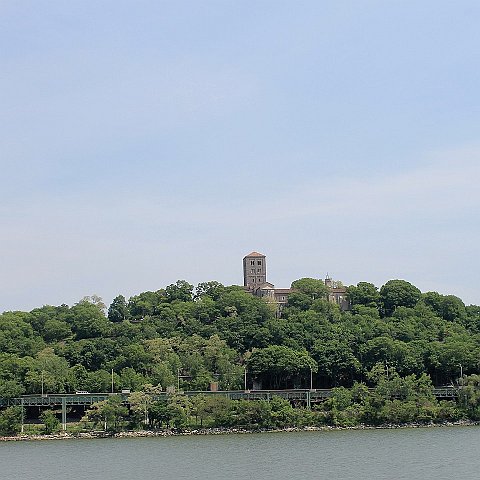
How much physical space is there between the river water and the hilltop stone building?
160 ft

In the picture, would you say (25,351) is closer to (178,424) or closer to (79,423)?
(79,423)

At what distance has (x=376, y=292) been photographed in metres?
102

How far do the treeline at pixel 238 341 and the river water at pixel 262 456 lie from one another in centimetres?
1379

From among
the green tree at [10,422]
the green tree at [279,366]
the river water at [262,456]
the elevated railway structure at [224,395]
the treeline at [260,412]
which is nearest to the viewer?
the river water at [262,456]

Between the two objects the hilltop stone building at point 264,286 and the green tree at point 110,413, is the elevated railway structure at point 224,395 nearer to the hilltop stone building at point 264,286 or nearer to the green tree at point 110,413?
the green tree at point 110,413

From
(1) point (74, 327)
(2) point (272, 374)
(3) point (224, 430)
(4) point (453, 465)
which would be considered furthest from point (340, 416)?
(1) point (74, 327)

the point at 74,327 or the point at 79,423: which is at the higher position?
the point at 74,327

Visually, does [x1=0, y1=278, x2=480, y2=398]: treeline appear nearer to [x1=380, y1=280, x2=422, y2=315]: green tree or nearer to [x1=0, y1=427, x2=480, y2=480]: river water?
[x1=380, y1=280, x2=422, y2=315]: green tree

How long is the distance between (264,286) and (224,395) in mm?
49235

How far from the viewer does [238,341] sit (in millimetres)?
85938

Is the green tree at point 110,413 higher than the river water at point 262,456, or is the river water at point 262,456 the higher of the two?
the green tree at point 110,413

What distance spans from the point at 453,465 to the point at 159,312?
6205 cm

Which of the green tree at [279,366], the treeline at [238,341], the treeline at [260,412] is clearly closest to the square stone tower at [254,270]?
the treeline at [238,341]

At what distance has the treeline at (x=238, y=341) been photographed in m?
73.1
